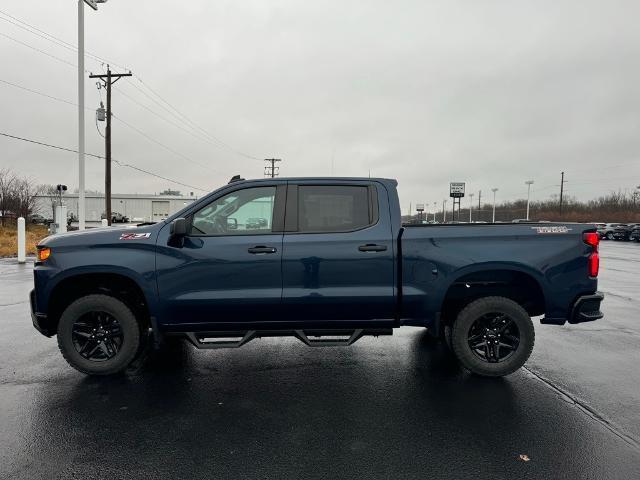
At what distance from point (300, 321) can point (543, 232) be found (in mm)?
2614

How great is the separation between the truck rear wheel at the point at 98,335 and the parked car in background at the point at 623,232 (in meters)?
42.8

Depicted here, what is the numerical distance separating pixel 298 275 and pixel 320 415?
130cm

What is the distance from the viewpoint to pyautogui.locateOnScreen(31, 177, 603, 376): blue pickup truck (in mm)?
4250

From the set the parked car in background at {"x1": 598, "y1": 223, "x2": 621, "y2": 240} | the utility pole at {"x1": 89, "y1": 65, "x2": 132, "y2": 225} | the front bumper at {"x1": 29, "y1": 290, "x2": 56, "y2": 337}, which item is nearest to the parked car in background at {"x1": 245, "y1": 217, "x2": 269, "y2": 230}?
the front bumper at {"x1": 29, "y1": 290, "x2": 56, "y2": 337}

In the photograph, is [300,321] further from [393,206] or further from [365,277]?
[393,206]

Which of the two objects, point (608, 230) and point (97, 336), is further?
point (608, 230)

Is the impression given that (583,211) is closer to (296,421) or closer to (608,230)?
(608,230)

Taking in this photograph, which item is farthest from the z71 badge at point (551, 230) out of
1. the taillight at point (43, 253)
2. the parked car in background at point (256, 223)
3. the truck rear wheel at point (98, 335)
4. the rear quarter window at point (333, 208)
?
the taillight at point (43, 253)

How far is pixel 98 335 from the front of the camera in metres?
4.42

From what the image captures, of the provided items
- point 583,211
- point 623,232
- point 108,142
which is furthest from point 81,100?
point 583,211

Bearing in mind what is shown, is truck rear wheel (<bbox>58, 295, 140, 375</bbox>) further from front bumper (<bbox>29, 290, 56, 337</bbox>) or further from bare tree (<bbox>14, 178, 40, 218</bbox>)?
bare tree (<bbox>14, 178, 40, 218</bbox>)

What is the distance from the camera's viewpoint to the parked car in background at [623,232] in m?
36.8

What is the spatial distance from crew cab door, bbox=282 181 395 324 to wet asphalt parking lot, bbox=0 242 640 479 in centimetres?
75

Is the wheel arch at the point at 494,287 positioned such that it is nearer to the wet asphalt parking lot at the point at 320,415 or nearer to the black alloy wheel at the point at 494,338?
the black alloy wheel at the point at 494,338
